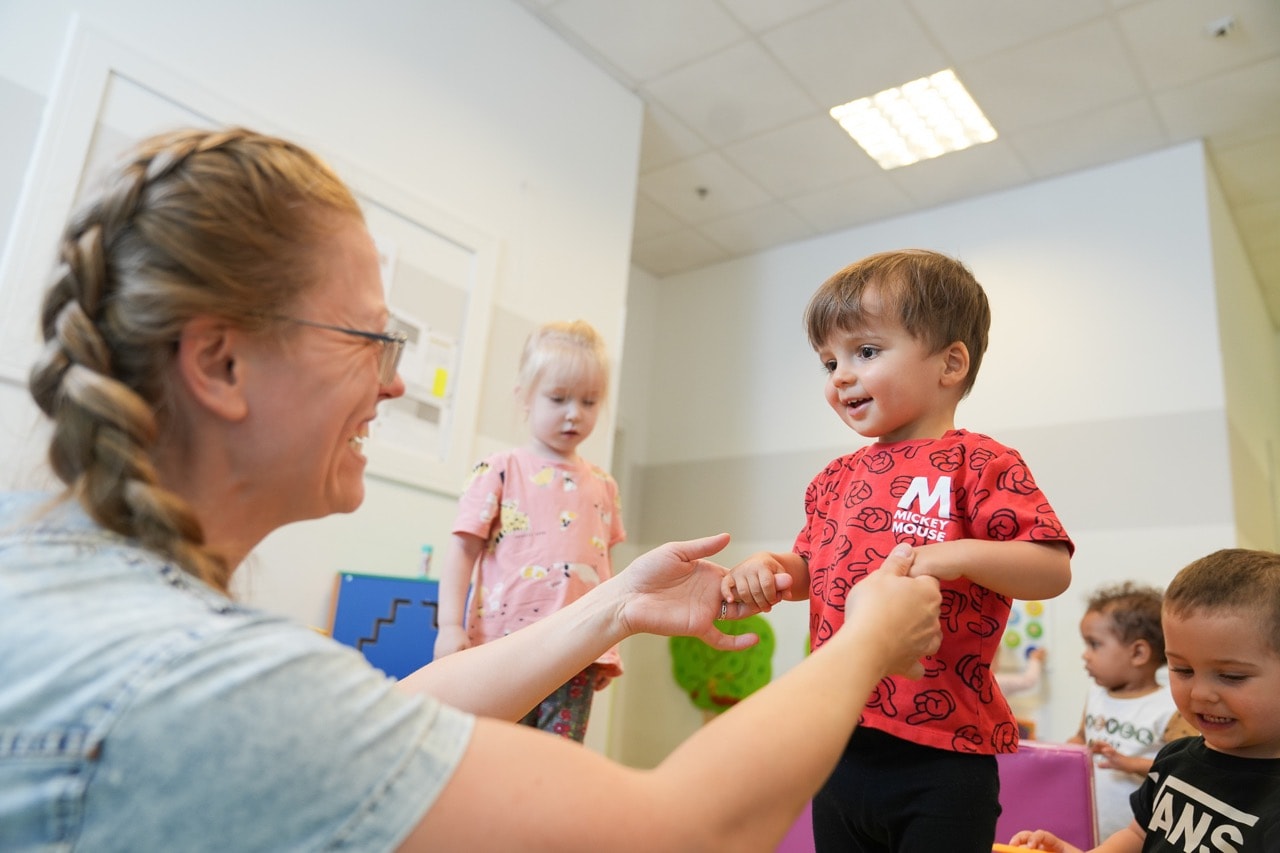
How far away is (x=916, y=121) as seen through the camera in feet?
16.0

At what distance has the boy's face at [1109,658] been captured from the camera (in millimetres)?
3264

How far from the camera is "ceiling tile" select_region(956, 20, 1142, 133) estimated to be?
4.20 metres

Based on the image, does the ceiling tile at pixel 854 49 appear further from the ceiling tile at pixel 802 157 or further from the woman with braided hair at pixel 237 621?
the woman with braided hair at pixel 237 621

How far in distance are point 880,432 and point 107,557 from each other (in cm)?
127

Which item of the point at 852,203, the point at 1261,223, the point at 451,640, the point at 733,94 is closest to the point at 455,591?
the point at 451,640

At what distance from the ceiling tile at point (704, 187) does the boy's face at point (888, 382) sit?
12.7ft

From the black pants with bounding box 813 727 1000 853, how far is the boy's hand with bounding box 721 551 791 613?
257 millimetres

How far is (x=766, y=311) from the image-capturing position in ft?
20.3

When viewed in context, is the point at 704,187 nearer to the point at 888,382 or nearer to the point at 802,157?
the point at 802,157

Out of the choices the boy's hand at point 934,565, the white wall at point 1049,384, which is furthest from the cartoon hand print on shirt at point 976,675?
the white wall at point 1049,384

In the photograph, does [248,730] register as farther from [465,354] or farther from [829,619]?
[465,354]

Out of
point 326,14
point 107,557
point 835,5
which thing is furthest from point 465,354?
point 107,557

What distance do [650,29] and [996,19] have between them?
153 cm

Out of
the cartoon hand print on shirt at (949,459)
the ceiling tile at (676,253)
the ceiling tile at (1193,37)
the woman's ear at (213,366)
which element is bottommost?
the woman's ear at (213,366)
